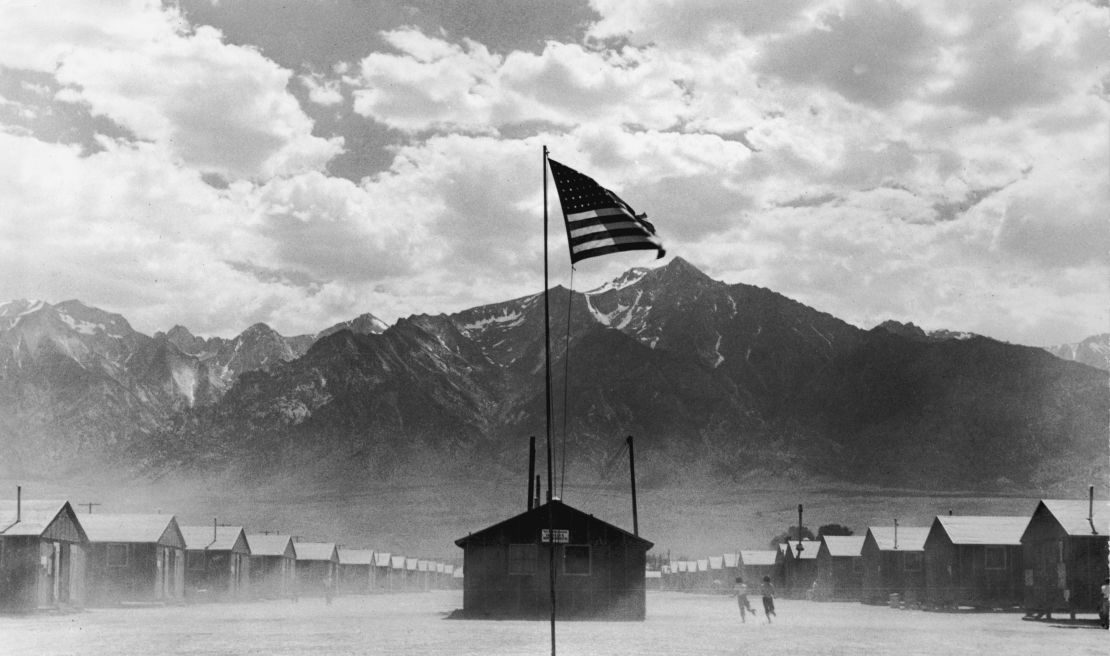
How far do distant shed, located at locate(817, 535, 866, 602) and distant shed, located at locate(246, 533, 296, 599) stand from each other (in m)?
49.9

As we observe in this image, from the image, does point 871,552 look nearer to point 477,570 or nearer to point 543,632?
point 477,570

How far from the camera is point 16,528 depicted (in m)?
69.9

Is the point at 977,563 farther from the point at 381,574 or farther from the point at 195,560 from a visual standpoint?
the point at 381,574

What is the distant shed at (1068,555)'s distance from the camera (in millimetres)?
75625

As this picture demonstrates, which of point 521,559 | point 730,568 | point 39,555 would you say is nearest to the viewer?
point 521,559

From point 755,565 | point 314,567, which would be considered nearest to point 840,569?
point 755,565

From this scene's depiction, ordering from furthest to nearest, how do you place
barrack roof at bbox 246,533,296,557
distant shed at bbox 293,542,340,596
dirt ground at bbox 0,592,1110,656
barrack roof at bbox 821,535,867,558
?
distant shed at bbox 293,542,340,596, barrack roof at bbox 821,535,867,558, barrack roof at bbox 246,533,296,557, dirt ground at bbox 0,592,1110,656

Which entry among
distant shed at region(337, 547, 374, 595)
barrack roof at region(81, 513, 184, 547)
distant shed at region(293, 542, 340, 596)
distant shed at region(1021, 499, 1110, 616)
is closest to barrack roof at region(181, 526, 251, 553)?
barrack roof at region(81, 513, 184, 547)

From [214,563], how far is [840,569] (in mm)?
57035

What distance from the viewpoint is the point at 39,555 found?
2766 inches

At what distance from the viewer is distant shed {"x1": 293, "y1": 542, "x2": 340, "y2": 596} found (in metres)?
135

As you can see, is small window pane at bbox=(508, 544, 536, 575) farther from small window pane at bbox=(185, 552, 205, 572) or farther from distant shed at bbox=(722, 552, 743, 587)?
distant shed at bbox=(722, 552, 743, 587)

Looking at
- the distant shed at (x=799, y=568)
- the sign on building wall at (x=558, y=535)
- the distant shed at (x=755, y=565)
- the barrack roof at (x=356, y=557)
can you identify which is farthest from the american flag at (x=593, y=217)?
the distant shed at (x=755, y=565)

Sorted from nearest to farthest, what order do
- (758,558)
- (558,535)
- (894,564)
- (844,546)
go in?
(558,535) → (894,564) → (844,546) → (758,558)
